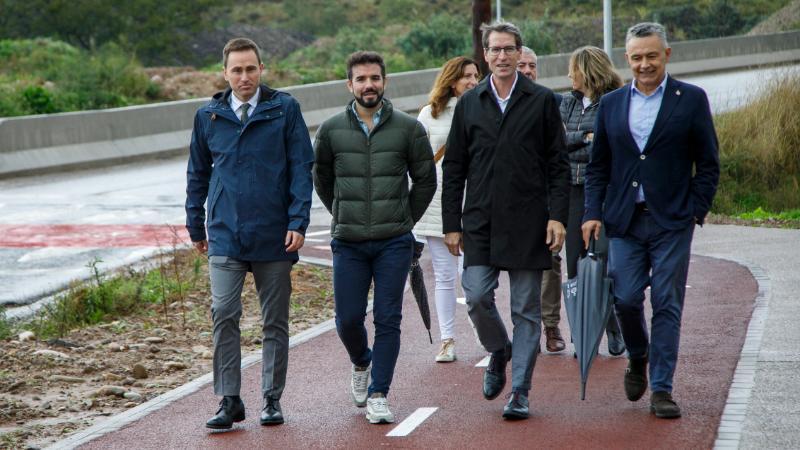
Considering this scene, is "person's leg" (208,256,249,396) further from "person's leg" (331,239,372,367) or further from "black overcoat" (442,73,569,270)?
"black overcoat" (442,73,569,270)

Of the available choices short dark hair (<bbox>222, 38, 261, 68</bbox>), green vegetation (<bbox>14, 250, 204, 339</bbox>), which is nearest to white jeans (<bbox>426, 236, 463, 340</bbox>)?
short dark hair (<bbox>222, 38, 261, 68</bbox>)

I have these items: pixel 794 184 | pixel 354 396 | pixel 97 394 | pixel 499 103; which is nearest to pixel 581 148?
pixel 499 103

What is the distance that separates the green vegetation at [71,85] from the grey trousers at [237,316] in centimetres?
1882

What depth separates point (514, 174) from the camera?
6992mm

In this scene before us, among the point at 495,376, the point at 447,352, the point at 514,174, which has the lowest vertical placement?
the point at 447,352

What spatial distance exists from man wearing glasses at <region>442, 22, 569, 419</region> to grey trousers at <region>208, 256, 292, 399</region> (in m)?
0.98

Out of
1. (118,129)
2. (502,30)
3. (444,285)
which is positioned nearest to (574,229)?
(444,285)

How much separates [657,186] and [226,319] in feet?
7.57

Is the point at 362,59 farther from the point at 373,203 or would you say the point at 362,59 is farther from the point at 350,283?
the point at 350,283

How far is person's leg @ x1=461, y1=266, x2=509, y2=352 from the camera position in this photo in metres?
7.15

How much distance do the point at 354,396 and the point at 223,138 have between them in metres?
1.60

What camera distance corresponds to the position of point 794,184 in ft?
63.3

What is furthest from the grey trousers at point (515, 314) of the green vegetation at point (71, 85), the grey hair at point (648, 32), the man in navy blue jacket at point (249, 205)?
the green vegetation at point (71, 85)

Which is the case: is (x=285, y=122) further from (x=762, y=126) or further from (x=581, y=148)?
(x=762, y=126)
